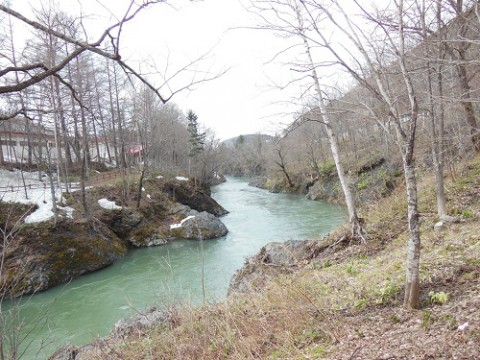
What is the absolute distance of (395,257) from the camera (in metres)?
5.79

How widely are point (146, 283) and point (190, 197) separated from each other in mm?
14216

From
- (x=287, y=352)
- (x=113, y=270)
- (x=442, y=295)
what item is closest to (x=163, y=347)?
(x=287, y=352)

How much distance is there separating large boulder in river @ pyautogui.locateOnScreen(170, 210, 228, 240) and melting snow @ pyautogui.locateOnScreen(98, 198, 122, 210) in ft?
11.6

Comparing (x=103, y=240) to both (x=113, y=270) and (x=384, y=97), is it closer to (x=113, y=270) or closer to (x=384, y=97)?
(x=113, y=270)

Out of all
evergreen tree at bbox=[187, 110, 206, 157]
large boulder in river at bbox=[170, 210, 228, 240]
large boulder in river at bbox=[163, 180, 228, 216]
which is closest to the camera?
large boulder in river at bbox=[170, 210, 228, 240]

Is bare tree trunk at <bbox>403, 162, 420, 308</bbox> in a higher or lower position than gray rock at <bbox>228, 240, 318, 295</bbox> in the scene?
higher

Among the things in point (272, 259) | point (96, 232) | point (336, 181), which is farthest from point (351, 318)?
point (336, 181)

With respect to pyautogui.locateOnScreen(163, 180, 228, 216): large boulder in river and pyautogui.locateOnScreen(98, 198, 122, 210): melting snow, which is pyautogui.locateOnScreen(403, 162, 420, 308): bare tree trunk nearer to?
pyautogui.locateOnScreen(98, 198, 122, 210): melting snow

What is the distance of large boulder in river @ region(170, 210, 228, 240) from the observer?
59.8 feet

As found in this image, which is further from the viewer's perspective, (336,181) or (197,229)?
(336,181)

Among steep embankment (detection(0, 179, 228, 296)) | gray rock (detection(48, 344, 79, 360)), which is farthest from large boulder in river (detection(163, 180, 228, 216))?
gray rock (detection(48, 344, 79, 360))

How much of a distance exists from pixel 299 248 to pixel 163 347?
5.06 meters

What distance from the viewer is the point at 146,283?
12195 mm

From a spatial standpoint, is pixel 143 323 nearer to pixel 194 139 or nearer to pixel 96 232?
pixel 96 232
